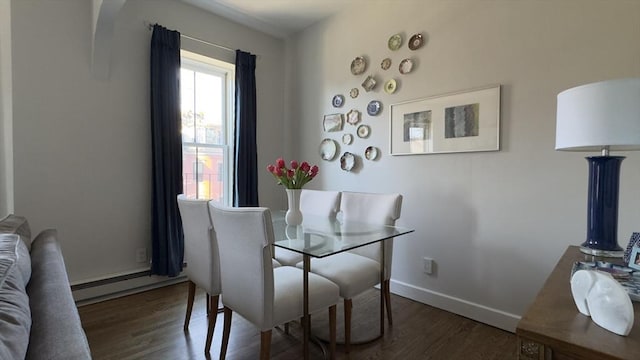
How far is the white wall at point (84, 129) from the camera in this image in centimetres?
225

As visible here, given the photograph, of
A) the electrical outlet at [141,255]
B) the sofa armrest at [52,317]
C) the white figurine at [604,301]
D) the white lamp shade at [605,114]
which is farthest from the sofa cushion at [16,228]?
the white lamp shade at [605,114]

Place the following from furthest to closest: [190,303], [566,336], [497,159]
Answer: [497,159]
[190,303]
[566,336]

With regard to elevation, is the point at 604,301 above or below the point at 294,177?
below

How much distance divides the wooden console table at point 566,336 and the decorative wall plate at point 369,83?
93.0 inches

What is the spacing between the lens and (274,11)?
3.19m

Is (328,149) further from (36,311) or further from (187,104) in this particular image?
(36,311)

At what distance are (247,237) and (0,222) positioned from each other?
1207 millimetres

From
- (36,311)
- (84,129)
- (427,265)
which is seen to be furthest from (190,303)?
(427,265)

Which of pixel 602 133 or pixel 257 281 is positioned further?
pixel 257 281

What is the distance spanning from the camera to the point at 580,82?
1.87 meters

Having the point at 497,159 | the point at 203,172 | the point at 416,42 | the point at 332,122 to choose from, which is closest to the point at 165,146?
the point at 203,172

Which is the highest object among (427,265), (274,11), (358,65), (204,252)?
(274,11)

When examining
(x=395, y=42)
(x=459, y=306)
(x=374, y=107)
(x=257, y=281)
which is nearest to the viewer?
(x=257, y=281)

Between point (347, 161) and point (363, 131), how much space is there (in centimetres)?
35
